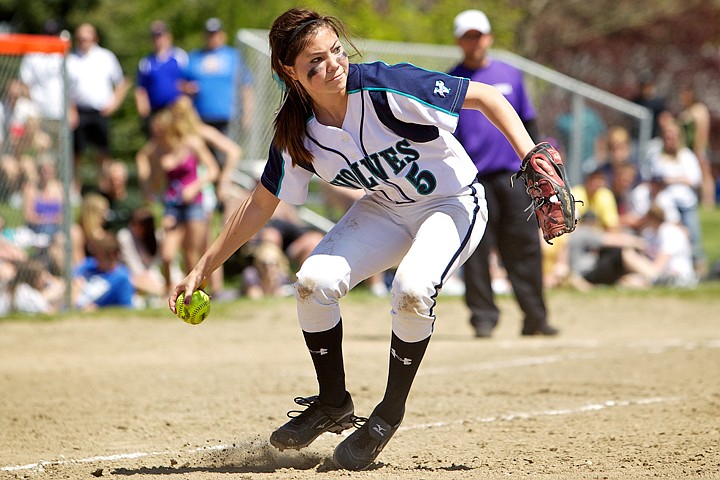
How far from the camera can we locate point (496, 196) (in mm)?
8383

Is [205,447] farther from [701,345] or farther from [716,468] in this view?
[701,345]

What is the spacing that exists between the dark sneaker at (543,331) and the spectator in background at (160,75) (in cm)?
507

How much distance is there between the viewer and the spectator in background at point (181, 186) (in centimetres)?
1038

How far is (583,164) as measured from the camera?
13891 mm

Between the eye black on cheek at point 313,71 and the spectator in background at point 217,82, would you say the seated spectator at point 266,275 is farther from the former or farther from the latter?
the eye black on cheek at point 313,71

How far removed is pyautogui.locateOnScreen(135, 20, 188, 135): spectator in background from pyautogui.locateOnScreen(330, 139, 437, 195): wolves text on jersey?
7.66 meters

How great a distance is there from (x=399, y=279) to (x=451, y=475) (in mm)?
810

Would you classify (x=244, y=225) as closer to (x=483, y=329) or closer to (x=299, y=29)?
(x=299, y=29)

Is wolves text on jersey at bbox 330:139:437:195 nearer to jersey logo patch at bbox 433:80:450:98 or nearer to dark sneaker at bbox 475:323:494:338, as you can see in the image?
jersey logo patch at bbox 433:80:450:98

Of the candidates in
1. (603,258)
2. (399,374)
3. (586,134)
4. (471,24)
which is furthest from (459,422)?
(586,134)

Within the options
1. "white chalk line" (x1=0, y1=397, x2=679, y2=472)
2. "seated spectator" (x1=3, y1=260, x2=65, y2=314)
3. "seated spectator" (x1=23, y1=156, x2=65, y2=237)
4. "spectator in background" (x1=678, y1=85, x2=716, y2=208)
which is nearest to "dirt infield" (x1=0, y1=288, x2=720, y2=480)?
"white chalk line" (x1=0, y1=397, x2=679, y2=472)

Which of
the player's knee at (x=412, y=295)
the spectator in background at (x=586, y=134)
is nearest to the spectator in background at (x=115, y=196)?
the spectator in background at (x=586, y=134)

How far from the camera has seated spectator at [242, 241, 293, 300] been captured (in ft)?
35.8

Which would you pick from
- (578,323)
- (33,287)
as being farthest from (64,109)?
(578,323)
